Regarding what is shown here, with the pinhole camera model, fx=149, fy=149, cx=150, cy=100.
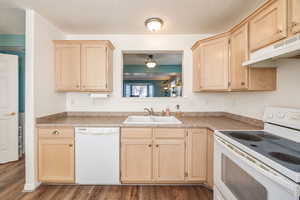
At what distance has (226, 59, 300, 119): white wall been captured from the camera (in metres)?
→ 1.47

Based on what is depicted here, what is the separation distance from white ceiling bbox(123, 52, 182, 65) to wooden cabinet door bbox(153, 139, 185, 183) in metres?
1.64

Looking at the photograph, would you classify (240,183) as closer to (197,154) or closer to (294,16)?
(197,154)

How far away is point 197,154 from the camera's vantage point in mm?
2039

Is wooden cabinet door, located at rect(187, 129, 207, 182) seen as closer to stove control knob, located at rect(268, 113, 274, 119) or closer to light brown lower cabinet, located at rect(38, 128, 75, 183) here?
Result: stove control knob, located at rect(268, 113, 274, 119)

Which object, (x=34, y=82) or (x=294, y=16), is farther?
(x=34, y=82)

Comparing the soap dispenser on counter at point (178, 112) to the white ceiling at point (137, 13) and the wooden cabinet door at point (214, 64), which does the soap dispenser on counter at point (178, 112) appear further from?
the white ceiling at point (137, 13)

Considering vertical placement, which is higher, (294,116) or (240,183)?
(294,116)

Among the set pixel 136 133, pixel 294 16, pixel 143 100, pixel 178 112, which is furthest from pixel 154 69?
pixel 294 16

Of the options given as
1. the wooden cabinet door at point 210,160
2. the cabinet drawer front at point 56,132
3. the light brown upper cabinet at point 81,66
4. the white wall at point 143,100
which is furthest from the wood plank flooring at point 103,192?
the light brown upper cabinet at point 81,66

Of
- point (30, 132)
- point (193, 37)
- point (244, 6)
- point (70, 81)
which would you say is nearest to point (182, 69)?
point (193, 37)

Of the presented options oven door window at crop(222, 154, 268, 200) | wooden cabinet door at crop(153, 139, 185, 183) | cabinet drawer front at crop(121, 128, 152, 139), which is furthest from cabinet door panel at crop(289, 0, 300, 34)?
cabinet drawer front at crop(121, 128, 152, 139)

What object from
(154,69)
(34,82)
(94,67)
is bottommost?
(34,82)

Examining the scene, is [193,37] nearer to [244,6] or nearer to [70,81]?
[244,6]

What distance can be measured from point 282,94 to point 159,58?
2.14m
